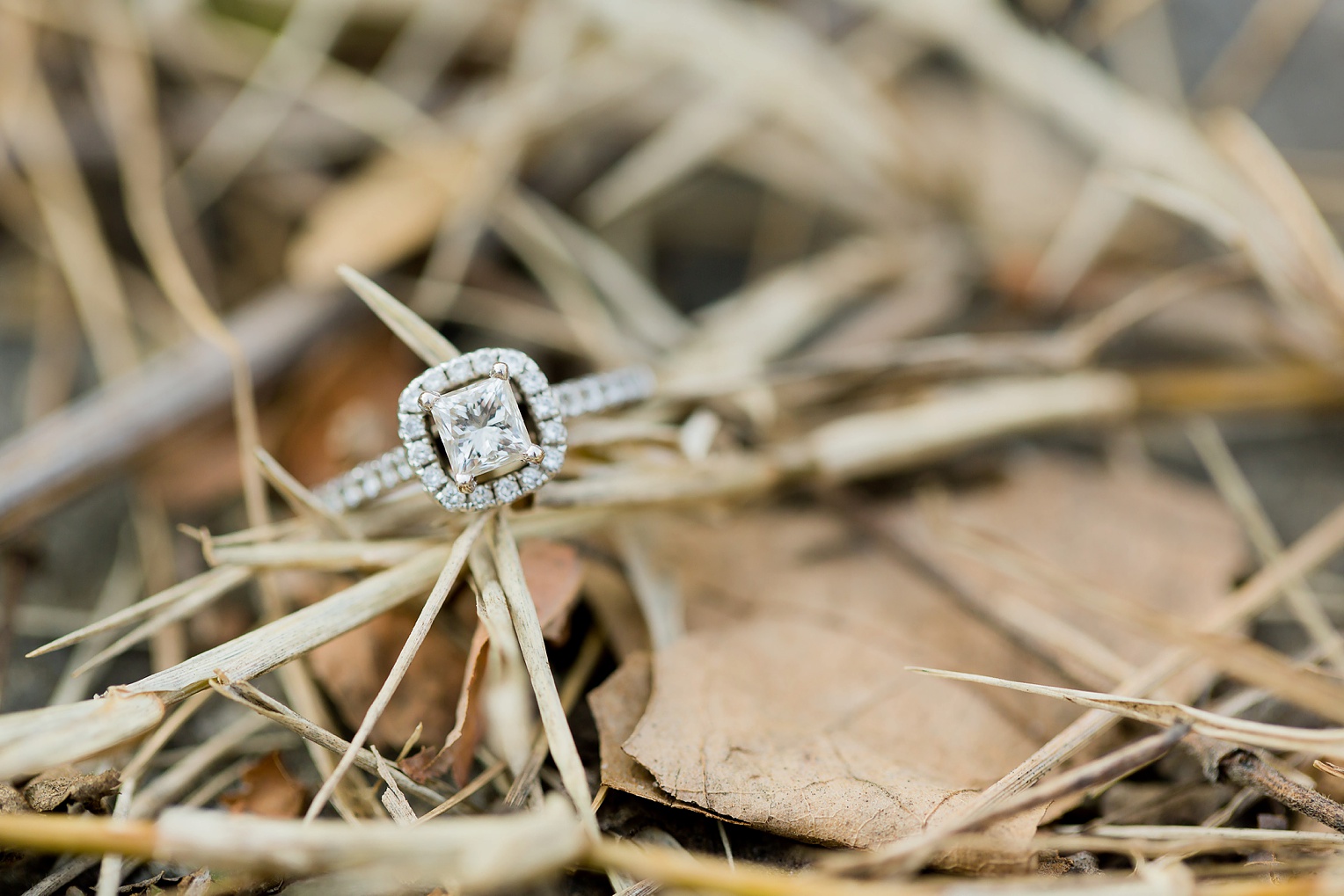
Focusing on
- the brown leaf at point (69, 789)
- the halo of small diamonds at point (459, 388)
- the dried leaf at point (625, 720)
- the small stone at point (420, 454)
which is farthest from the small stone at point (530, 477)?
the brown leaf at point (69, 789)

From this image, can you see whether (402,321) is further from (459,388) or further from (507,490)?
(507,490)

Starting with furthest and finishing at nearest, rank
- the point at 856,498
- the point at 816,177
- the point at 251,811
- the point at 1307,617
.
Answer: the point at 816,177 < the point at 856,498 < the point at 1307,617 < the point at 251,811

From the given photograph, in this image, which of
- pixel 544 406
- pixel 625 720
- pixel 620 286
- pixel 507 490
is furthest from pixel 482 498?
pixel 620 286

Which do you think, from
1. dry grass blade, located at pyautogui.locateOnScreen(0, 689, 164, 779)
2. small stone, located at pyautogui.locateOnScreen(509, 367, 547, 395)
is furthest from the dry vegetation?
small stone, located at pyautogui.locateOnScreen(509, 367, 547, 395)

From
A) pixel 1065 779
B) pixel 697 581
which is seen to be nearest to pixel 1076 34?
pixel 697 581

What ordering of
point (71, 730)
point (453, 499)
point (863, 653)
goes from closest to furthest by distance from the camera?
1. point (71, 730)
2. point (453, 499)
3. point (863, 653)

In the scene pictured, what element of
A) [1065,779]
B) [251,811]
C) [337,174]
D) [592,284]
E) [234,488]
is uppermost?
[337,174]

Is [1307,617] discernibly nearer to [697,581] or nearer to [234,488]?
[697,581]
